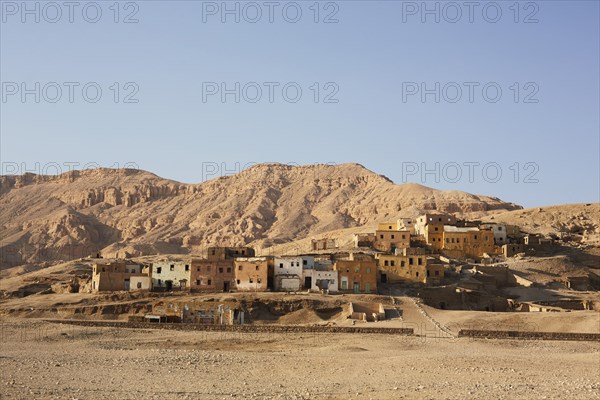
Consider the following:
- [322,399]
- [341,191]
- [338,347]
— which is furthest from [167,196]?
[322,399]

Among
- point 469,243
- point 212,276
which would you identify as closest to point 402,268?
point 469,243

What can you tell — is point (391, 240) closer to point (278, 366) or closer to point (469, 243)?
point (469, 243)

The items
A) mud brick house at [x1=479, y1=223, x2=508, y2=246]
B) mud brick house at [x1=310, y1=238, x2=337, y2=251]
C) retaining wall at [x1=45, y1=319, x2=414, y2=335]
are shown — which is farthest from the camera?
mud brick house at [x1=310, y1=238, x2=337, y2=251]

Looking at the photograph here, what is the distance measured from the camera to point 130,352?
39.8 metres

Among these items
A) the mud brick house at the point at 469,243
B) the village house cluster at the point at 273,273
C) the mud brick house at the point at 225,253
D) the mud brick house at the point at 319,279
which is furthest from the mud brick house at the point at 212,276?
the mud brick house at the point at 469,243

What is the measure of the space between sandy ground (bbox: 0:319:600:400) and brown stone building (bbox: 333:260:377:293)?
1362 cm

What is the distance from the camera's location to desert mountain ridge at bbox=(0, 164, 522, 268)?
126000 mm

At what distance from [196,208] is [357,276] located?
95778mm

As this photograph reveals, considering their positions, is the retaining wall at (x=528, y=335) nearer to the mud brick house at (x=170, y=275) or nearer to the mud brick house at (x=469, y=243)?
the mud brick house at (x=170, y=275)

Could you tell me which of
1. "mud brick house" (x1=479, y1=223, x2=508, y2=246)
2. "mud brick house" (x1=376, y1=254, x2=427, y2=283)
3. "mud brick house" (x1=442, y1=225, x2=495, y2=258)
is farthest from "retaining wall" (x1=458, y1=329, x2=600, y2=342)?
"mud brick house" (x1=479, y1=223, x2=508, y2=246)

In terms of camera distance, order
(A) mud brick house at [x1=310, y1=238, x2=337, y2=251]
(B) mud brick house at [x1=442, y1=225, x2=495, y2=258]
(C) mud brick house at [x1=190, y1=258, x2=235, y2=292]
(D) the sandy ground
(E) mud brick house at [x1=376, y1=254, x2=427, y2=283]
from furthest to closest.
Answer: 1. (A) mud brick house at [x1=310, y1=238, x2=337, y2=251]
2. (B) mud brick house at [x1=442, y1=225, x2=495, y2=258]
3. (E) mud brick house at [x1=376, y1=254, x2=427, y2=283]
4. (C) mud brick house at [x1=190, y1=258, x2=235, y2=292]
5. (D) the sandy ground

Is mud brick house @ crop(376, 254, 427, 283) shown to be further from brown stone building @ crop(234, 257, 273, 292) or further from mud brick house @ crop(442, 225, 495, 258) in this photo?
mud brick house @ crop(442, 225, 495, 258)

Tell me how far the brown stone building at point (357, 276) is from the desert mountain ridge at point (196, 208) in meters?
49.6

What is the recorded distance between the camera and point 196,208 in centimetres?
15362
